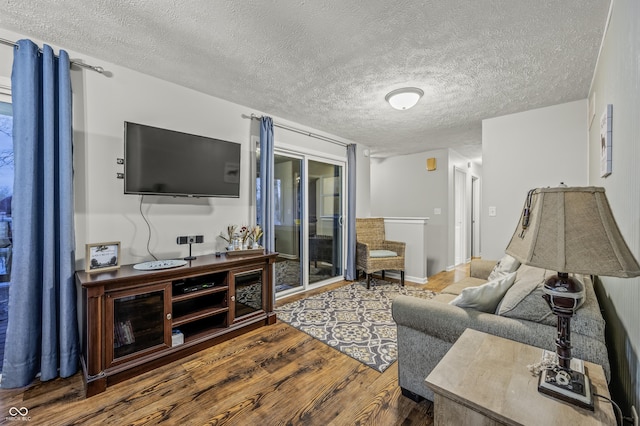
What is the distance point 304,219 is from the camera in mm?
3982

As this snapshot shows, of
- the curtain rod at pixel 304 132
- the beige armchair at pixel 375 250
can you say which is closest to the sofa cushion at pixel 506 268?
the beige armchair at pixel 375 250

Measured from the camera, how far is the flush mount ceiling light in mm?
2611

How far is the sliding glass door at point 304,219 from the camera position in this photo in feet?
12.6

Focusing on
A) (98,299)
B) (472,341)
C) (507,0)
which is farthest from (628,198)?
(98,299)

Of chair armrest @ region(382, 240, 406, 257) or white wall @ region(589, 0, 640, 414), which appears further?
chair armrest @ region(382, 240, 406, 257)

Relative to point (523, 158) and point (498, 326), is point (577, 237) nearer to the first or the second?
point (498, 326)

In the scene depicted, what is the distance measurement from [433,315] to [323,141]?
3190 millimetres

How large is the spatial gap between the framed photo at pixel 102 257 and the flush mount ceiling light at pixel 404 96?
2.71 metres

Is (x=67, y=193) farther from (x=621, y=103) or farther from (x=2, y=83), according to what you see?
(x=621, y=103)

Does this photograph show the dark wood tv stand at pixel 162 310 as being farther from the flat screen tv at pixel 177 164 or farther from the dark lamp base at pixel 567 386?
the dark lamp base at pixel 567 386

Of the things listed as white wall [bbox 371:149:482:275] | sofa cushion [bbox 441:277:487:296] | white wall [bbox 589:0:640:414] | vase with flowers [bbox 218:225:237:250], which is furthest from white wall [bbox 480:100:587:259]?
vase with flowers [bbox 218:225:237:250]

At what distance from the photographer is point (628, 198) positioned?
46.8 inches

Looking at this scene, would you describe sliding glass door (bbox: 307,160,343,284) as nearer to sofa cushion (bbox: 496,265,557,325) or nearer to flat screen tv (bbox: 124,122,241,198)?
flat screen tv (bbox: 124,122,241,198)

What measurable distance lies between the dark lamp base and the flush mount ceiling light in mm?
2328
